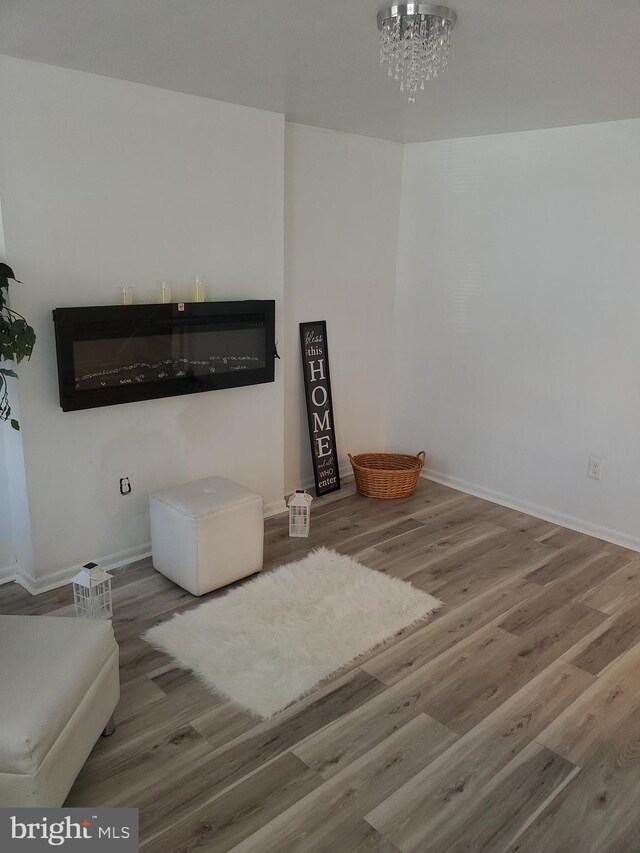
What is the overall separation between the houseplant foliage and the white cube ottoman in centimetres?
80

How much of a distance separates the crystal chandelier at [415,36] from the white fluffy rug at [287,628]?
2232 mm

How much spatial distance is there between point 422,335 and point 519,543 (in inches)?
64.5

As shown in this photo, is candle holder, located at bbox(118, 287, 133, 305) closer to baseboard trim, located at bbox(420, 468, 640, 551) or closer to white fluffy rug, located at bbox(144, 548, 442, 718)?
white fluffy rug, located at bbox(144, 548, 442, 718)

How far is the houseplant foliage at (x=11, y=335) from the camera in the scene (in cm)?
264

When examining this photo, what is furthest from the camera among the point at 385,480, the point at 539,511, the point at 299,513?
the point at 385,480

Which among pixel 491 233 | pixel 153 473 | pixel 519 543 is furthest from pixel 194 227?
pixel 519 543

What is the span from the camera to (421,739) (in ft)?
7.50

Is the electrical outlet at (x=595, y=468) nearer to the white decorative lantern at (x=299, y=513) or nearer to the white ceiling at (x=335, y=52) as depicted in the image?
the white decorative lantern at (x=299, y=513)

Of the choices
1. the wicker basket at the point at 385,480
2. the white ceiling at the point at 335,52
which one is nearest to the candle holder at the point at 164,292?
the white ceiling at the point at 335,52

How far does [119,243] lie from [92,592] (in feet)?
5.16

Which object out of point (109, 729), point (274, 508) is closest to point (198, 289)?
point (274, 508)

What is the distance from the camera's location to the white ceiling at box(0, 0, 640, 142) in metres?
2.09

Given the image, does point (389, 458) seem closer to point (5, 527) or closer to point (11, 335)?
point (5, 527)

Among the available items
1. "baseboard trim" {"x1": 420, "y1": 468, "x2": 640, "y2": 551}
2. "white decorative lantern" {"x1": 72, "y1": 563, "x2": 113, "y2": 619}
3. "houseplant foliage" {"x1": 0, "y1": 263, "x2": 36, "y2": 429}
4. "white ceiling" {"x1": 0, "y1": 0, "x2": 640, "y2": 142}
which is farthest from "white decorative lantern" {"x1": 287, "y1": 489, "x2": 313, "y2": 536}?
"white ceiling" {"x1": 0, "y1": 0, "x2": 640, "y2": 142}
